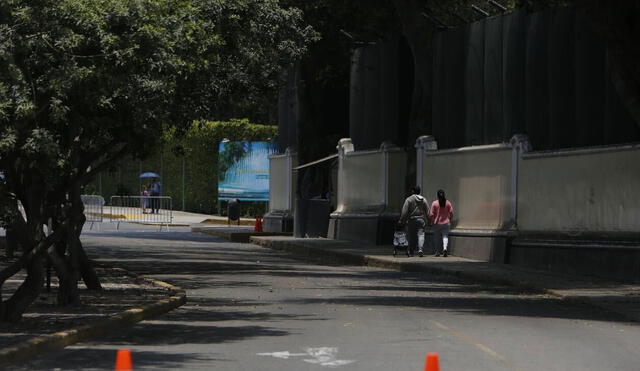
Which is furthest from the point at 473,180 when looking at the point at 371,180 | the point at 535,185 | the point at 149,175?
the point at 149,175

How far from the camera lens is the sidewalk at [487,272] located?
2066cm

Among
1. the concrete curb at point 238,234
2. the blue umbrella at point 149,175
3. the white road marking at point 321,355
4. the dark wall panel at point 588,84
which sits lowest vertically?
the white road marking at point 321,355

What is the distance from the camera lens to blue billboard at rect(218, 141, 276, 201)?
5916 centimetres

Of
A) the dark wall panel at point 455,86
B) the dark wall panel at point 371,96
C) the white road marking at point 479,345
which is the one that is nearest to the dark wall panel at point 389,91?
the dark wall panel at point 371,96

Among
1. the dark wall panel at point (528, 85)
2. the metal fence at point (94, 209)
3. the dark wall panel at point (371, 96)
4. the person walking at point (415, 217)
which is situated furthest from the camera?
the metal fence at point (94, 209)

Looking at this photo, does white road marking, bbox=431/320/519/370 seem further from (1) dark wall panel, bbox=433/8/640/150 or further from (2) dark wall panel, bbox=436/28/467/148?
(2) dark wall panel, bbox=436/28/467/148

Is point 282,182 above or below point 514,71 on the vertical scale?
below

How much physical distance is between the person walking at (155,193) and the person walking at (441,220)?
24.0 metres

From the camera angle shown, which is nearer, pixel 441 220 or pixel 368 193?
pixel 441 220

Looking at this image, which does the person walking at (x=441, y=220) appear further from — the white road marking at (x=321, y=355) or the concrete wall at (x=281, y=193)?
the white road marking at (x=321, y=355)

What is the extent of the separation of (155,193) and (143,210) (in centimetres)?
754

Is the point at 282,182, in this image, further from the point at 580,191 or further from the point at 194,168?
the point at 580,191

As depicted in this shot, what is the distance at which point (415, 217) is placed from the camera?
33.5 meters

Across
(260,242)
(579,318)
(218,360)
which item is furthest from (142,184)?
(218,360)
